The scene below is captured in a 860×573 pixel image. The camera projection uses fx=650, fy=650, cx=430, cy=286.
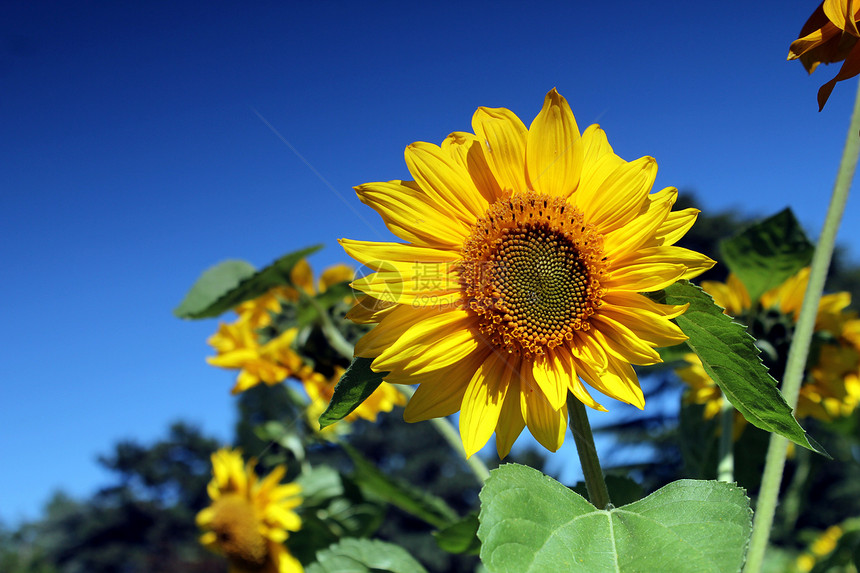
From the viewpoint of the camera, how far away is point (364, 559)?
53.8 inches

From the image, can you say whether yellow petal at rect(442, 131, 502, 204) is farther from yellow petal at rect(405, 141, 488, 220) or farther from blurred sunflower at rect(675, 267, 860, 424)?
blurred sunflower at rect(675, 267, 860, 424)

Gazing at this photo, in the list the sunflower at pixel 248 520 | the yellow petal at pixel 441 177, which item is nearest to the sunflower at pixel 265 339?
the sunflower at pixel 248 520

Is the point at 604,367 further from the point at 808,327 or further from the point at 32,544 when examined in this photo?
the point at 32,544

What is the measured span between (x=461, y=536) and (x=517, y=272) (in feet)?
1.83

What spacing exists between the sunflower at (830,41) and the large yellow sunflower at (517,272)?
244mm

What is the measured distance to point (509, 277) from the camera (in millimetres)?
1047

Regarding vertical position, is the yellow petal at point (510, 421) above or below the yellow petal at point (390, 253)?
below

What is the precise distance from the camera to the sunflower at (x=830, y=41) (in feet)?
2.75

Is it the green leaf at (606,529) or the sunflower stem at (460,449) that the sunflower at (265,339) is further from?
the green leaf at (606,529)

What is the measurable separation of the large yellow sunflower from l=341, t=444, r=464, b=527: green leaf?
0.70 m

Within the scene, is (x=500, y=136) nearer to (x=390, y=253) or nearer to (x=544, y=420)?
(x=390, y=253)

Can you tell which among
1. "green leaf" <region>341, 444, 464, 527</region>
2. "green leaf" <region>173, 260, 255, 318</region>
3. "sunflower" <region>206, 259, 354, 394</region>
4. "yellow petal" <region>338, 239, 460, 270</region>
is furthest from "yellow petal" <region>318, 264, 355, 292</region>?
"yellow petal" <region>338, 239, 460, 270</region>

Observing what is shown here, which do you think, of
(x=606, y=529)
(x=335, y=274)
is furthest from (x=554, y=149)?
(x=335, y=274)

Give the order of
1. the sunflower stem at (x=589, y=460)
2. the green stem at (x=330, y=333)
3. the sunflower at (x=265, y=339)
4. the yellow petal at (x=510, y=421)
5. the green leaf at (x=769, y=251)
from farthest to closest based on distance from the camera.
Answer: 1. the sunflower at (x=265, y=339)
2. the green stem at (x=330, y=333)
3. the green leaf at (x=769, y=251)
4. the yellow petal at (x=510, y=421)
5. the sunflower stem at (x=589, y=460)
